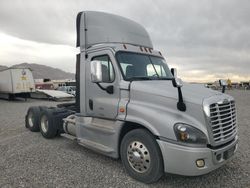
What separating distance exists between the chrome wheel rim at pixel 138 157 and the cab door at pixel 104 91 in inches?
32.2

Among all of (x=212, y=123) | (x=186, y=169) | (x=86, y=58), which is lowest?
(x=186, y=169)

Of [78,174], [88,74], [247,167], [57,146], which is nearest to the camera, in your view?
[78,174]

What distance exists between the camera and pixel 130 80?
195 inches

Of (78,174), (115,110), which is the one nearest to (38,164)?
(78,174)

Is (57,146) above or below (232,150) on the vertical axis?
below

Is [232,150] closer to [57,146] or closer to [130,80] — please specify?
[130,80]

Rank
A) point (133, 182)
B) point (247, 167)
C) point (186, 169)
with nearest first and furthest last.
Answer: point (186, 169)
point (133, 182)
point (247, 167)

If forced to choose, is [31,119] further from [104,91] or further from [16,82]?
[16,82]

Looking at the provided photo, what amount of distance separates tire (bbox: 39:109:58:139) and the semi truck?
3.55 feet

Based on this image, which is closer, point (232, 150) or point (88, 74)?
point (232, 150)

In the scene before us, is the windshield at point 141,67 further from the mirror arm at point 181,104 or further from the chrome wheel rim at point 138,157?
the chrome wheel rim at point 138,157

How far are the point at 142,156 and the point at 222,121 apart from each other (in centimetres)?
157

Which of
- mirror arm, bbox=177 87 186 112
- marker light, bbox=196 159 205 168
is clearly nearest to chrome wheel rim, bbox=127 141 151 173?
marker light, bbox=196 159 205 168

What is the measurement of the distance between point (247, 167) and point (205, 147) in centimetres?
205
